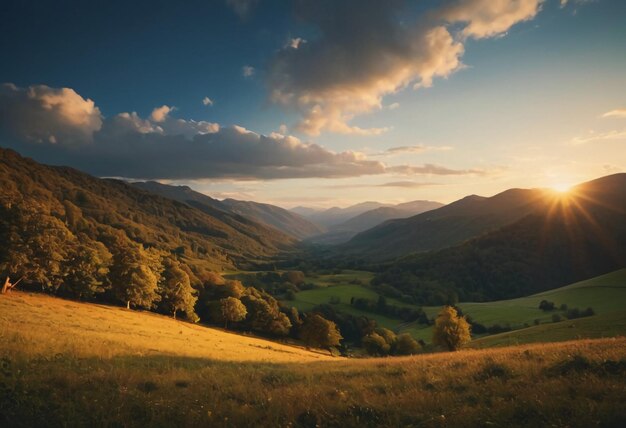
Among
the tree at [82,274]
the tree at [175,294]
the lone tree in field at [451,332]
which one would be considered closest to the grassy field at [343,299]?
the tree at [175,294]

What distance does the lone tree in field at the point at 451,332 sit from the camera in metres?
57.4

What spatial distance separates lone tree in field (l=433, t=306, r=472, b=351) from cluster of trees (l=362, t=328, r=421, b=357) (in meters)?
21.9

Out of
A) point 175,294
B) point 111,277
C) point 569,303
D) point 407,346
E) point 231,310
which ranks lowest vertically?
point 407,346

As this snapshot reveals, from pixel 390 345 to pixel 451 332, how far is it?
3541cm

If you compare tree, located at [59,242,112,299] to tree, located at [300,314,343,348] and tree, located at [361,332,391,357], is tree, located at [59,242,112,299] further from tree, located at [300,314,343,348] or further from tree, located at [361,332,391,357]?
tree, located at [361,332,391,357]

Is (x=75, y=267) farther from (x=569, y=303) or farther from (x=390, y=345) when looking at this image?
(x=569, y=303)

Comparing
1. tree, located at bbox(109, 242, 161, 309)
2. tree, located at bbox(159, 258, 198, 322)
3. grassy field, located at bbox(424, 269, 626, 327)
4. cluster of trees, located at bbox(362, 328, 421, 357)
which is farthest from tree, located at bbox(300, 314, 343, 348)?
grassy field, located at bbox(424, 269, 626, 327)

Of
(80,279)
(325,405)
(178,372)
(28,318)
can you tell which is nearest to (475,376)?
(325,405)

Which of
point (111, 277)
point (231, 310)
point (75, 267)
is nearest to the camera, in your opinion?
point (75, 267)

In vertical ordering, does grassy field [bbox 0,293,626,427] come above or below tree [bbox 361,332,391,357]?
above

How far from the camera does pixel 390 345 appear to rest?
89312 mm

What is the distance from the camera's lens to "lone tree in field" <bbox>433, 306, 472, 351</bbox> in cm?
5744

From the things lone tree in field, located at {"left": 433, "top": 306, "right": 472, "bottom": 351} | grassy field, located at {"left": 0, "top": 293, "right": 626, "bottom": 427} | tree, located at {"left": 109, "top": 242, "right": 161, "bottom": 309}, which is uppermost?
grassy field, located at {"left": 0, "top": 293, "right": 626, "bottom": 427}

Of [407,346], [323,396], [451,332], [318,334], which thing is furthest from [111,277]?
[407,346]
